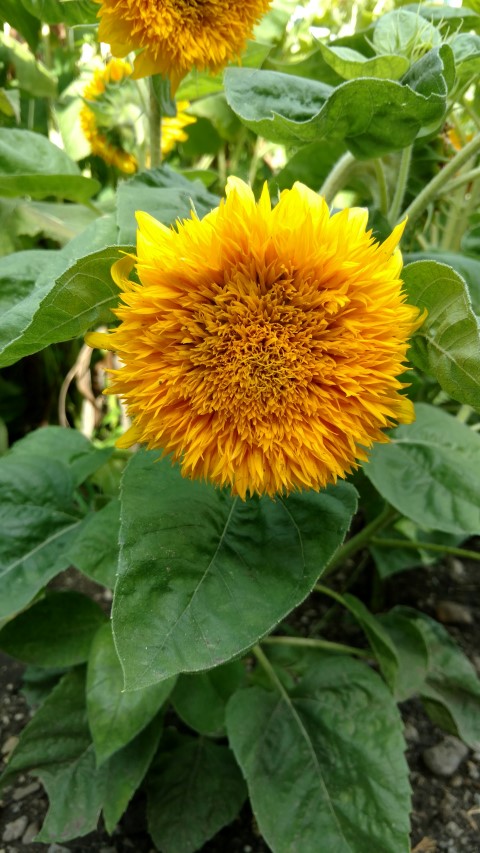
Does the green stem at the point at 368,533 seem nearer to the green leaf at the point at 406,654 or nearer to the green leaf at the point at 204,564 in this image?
the green leaf at the point at 406,654

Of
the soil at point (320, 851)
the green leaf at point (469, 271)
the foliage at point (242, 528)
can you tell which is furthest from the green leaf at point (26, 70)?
the soil at point (320, 851)

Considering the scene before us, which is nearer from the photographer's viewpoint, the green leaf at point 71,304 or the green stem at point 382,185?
the green leaf at point 71,304

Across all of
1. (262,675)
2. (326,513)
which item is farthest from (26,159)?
(262,675)

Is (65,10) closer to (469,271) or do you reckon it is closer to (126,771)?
(469,271)

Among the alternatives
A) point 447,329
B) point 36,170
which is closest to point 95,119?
point 36,170

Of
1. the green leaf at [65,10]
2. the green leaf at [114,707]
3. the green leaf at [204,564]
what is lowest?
the green leaf at [114,707]

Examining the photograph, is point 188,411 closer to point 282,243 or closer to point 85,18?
point 282,243

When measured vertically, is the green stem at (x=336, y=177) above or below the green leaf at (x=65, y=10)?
below

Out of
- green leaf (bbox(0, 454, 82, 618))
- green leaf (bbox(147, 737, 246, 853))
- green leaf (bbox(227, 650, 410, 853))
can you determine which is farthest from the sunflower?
green leaf (bbox(147, 737, 246, 853))
